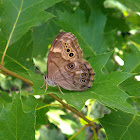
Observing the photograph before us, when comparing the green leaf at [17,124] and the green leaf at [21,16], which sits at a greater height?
the green leaf at [21,16]

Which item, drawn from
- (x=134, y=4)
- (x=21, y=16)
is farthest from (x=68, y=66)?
(x=134, y=4)

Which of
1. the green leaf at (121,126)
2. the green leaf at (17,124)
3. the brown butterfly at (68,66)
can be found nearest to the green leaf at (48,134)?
the brown butterfly at (68,66)

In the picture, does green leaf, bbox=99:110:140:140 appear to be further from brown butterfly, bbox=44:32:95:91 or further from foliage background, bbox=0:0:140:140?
brown butterfly, bbox=44:32:95:91

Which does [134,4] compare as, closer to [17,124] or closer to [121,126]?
[121,126]

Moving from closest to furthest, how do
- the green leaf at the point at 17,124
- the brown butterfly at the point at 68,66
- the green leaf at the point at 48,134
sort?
the green leaf at the point at 17,124
the brown butterfly at the point at 68,66
the green leaf at the point at 48,134

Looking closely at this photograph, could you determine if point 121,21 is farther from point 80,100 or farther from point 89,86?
point 80,100

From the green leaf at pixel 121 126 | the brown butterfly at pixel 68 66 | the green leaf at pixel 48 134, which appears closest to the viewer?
the green leaf at pixel 121 126

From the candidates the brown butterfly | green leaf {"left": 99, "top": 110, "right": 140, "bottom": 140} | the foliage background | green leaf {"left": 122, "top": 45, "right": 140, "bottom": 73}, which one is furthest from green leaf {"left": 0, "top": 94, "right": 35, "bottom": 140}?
green leaf {"left": 122, "top": 45, "right": 140, "bottom": 73}

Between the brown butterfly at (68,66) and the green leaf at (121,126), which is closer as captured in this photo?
the green leaf at (121,126)

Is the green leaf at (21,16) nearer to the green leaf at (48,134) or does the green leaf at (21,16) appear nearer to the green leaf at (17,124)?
the green leaf at (17,124)
